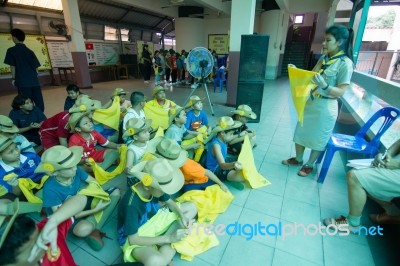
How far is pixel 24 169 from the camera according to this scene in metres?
2.02

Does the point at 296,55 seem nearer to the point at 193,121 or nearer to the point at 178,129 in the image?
the point at 193,121

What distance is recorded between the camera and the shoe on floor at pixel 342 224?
1791 millimetres

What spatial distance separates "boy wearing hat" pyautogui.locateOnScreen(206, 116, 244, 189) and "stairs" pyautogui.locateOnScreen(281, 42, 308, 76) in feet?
40.0

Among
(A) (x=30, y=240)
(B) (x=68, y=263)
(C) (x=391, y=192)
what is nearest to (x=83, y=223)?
(B) (x=68, y=263)

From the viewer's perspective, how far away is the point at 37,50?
814 centimetres

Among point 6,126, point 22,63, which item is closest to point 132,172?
point 6,126

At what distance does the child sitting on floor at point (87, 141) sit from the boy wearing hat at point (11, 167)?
46 centimetres

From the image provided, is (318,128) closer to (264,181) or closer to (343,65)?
(343,65)

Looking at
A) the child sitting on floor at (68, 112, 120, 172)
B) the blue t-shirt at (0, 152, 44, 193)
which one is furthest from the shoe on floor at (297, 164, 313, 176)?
the blue t-shirt at (0, 152, 44, 193)

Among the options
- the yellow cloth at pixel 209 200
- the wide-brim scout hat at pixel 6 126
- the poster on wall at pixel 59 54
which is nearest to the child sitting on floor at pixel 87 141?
the wide-brim scout hat at pixel 6 126

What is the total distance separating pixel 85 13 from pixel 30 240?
1179cm

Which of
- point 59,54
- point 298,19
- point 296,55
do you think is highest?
point 298,19

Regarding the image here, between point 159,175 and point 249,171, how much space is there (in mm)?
1445

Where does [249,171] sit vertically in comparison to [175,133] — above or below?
below
